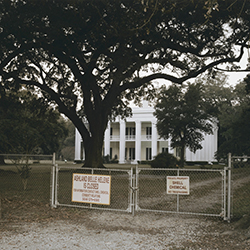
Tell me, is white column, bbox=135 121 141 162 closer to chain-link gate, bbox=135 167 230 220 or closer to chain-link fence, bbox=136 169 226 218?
chain-link fence, bbox=136 169 226 218

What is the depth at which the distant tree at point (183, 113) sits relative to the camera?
107 ft

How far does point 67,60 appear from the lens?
18.6 meters

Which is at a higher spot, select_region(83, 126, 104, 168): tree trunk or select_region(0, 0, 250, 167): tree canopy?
select_region(0, 0, 250, 167): tree canopy

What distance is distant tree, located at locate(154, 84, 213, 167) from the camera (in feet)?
107

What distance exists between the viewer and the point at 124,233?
763 centimetres

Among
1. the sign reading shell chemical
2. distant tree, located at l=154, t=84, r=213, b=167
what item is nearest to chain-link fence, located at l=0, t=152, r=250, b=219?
the sign reading shell chemical

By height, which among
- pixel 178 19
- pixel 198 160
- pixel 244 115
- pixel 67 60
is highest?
pixel 178 19

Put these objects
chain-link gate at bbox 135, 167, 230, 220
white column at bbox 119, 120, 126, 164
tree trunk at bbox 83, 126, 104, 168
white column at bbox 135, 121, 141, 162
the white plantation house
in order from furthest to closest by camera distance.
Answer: white column at bbox 119, 120, 126, 164
white column at bbox 135, 121, 141, 162
the white plantation house
tree trunk at bbox 83, 126, 104, 168
chain-link gate at bbox 135, 167, 230, 220

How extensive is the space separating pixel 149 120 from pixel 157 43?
1355 inches

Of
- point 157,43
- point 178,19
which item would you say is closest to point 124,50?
point 157,43

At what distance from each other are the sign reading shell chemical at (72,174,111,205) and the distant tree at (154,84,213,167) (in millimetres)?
22907

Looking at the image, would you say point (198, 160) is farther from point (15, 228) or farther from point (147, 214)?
point (15, 228)

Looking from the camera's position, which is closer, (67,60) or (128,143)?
(67,60)

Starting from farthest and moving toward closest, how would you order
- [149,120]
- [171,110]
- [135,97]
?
1. [149,120]
2. [171,110]
3. [135,97]
